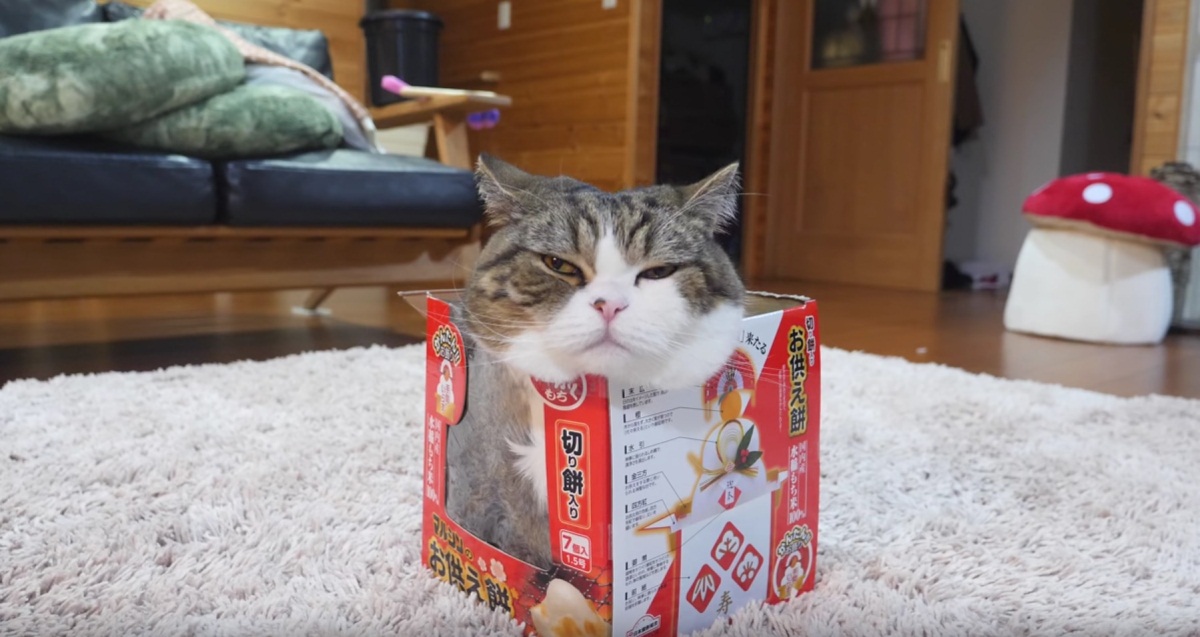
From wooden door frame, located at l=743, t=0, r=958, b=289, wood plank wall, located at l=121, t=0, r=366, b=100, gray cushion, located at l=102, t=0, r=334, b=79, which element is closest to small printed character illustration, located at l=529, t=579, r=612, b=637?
gray cushion, located at l=102, t=0, r=334, b=79

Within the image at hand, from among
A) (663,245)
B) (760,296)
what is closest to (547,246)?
(663,245)

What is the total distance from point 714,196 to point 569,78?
11.7 ft

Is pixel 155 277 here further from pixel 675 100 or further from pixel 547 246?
pixel 675 100

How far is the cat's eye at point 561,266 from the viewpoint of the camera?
0.66m

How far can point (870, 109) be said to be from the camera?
4.14 meters

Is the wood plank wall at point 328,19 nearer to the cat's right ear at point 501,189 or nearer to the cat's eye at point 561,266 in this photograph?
the cat's right ear at point 501,189

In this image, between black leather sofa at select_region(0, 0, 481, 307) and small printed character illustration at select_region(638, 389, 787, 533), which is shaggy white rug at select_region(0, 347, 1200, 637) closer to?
small printed character illustration at select_region(638, 389, 787, 533)

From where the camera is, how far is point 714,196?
0.72m

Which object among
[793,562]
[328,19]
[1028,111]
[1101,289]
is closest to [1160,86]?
[1101,289]

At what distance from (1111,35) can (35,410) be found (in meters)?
5.18

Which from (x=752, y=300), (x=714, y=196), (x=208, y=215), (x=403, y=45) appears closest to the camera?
(x=714, y=196)

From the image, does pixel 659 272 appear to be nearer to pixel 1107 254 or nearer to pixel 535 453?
pixel 535 453

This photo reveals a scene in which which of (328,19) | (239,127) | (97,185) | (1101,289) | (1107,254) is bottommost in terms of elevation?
(1101,289)

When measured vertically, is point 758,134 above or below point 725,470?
above
